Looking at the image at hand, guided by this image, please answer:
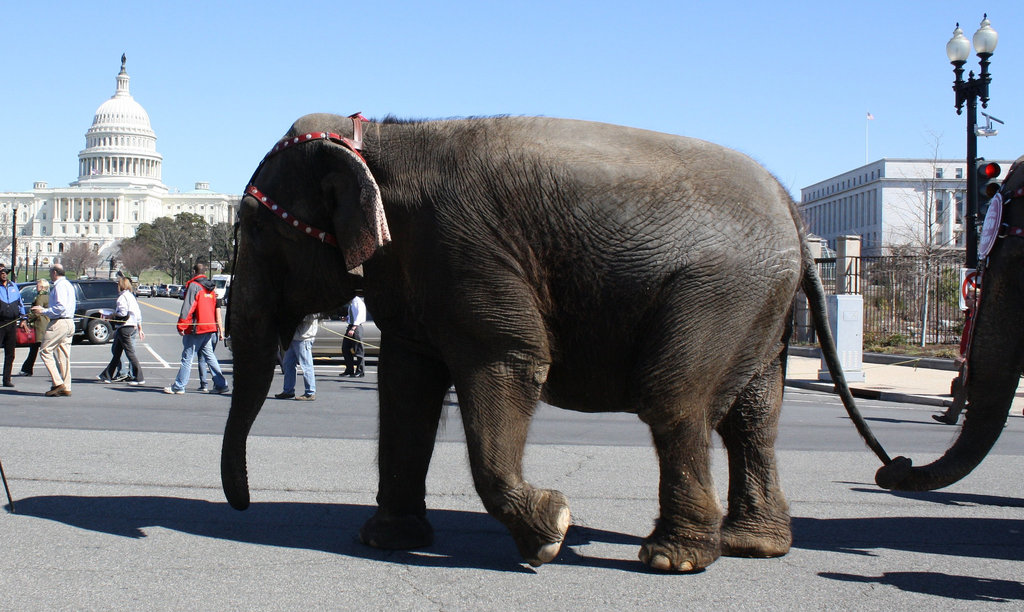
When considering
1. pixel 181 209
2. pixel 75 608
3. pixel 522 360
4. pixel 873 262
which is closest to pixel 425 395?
pixel 522 360

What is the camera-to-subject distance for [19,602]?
12.9 ft

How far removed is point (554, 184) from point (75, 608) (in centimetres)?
253

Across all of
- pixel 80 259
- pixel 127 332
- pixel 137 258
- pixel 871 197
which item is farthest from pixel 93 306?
pixel 80 259

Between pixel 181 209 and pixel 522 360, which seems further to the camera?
pixel 181 209

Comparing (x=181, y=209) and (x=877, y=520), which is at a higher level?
(x=181, y=209)

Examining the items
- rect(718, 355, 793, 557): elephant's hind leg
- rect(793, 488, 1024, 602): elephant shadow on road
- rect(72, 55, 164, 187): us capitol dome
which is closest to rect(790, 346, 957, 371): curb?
rect(793, 488, 1024, 602): elephant shadow on road

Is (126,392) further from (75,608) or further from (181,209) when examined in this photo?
(181,209)

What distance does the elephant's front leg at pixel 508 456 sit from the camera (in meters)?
4.01

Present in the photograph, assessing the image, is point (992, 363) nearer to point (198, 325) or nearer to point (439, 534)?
point (439, 534)

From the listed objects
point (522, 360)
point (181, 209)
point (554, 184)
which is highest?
point (181, 209)

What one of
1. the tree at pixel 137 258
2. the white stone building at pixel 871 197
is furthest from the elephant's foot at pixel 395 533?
the tree at pixel 137 258

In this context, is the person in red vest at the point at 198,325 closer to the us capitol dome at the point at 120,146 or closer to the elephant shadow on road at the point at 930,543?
the elephant shadow on road at the point at 930,543

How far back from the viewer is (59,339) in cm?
1312

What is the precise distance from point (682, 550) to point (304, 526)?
2.09 metres
